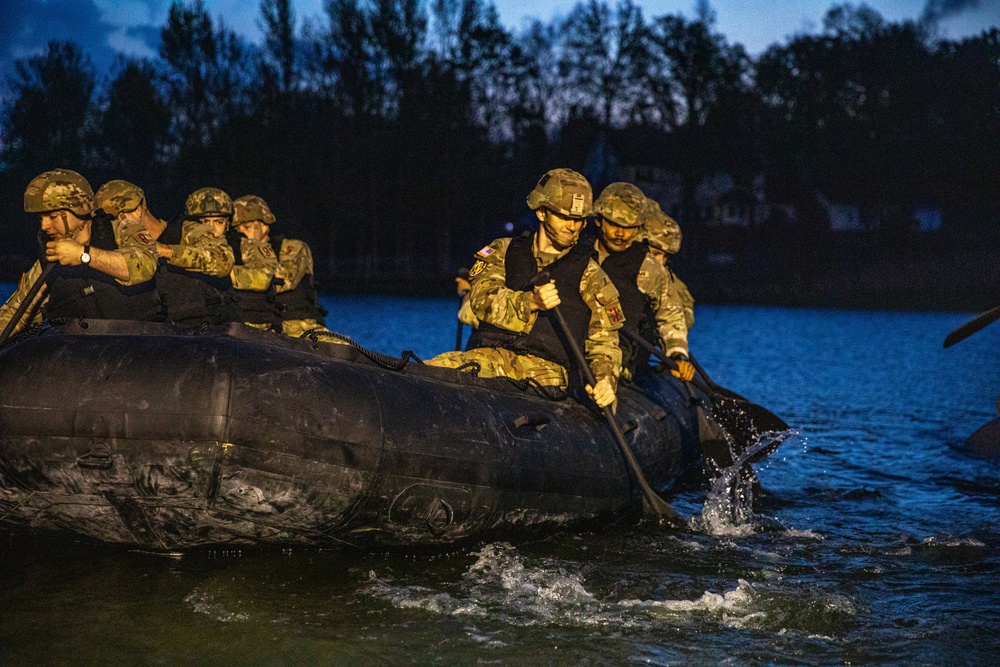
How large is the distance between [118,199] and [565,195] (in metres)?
3.36

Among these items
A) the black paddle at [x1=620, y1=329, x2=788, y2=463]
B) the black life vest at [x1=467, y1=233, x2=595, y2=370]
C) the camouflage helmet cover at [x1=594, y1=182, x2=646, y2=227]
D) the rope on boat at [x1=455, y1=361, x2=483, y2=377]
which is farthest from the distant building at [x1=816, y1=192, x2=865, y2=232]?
the rope on boat at [x1=455, y1=361, x2=483, y2=377]

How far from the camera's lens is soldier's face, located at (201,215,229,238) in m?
8.81

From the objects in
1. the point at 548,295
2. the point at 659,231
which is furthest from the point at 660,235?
the point at 548,295

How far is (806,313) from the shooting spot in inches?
2088

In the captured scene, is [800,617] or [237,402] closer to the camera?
[237,402]

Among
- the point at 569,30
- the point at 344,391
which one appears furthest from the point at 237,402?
the point at 569,30

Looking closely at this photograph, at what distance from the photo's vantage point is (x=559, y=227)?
7668mm

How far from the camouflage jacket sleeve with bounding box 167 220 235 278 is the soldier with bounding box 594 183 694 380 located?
2858 millimetres

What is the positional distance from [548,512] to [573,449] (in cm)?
46

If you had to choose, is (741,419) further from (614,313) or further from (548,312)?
(548,312)

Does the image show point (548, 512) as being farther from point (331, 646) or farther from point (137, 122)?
point (137, 122)

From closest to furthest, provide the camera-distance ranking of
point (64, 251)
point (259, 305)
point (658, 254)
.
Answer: point (64, 251), point (259, 305), point (658, 254)

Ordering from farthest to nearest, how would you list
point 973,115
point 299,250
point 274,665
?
point 973,115
point 299,250
point 274,665

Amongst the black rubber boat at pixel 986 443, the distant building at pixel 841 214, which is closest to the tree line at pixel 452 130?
the distant building at pixel 841 214
